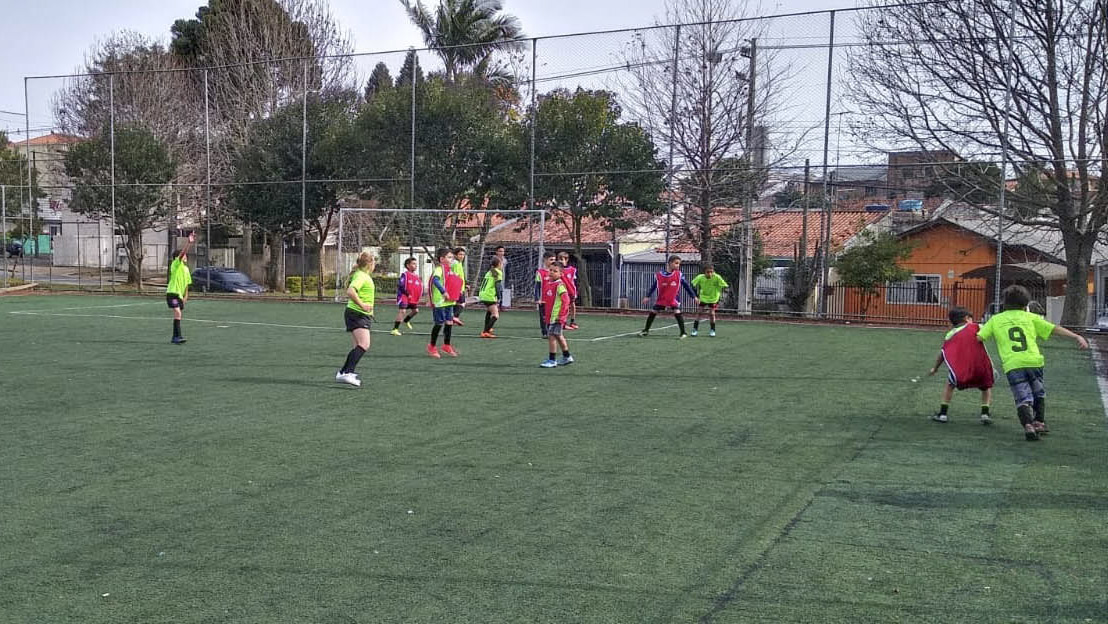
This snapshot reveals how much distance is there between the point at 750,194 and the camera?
85.4 ft

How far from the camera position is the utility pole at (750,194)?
83.1ft

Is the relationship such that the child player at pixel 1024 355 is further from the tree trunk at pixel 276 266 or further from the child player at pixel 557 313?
the tree trunk at pixel 276 266

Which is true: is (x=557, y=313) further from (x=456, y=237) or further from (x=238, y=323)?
(x=456, y=237)

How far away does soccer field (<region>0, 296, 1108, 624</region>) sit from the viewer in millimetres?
4746

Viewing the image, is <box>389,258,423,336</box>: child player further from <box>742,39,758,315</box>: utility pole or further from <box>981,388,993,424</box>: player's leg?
<box>981,388,993,424</box>: player's leg

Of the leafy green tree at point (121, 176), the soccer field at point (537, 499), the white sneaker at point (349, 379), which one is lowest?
the soccer field at point (537, 499)

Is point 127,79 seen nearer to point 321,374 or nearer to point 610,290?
point 610,290

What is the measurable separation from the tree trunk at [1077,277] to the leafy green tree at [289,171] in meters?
20.8

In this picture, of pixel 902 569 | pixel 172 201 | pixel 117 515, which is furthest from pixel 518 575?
pixel 172 201

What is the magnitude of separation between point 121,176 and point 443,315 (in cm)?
2259

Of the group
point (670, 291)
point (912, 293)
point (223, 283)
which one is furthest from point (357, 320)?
point (223, 283)

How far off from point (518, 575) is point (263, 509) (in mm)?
2085

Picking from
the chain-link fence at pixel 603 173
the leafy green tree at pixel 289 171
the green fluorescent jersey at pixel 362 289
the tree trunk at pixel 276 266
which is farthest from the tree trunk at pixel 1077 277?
the tree trunk at pixel 276 266

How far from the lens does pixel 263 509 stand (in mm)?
6309
